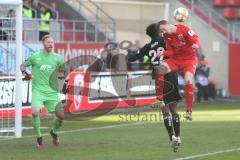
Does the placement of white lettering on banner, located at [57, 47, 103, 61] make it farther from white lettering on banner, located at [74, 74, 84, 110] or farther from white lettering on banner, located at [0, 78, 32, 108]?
white lettering on banner, located at [0, 78, 32, 108]

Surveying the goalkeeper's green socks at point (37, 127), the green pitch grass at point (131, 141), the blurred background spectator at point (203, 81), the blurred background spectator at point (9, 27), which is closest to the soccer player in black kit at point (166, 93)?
the green pitch grass at point (131, 141)

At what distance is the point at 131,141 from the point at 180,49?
9.05ft

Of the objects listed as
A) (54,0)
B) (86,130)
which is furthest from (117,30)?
(86,130)

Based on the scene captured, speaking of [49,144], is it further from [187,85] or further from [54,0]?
[54,0]

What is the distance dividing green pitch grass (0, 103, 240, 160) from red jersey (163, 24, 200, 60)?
5.95 feet

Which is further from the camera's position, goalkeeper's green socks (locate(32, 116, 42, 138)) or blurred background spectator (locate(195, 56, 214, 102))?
blurred background spectator (locate(195, 56, 214, 102))

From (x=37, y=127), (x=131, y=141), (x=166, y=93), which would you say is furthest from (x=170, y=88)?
(x=37, y=127)

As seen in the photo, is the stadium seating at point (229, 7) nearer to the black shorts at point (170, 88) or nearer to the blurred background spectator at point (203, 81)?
the blurred background spectator at point (203, 81)

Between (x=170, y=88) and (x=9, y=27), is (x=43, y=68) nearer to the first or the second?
(x=170, y=88)

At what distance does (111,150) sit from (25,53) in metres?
13.6

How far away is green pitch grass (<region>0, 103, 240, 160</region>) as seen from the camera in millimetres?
14141

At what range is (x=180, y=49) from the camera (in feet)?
49.1

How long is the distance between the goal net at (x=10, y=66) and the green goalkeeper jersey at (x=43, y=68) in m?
1.94

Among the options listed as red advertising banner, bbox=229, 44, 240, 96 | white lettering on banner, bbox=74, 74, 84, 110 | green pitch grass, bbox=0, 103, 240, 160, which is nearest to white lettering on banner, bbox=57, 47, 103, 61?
white lettering on banner, bbox=74, 74, 84, 110
